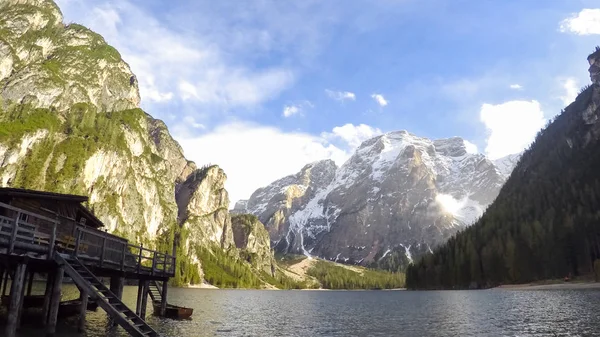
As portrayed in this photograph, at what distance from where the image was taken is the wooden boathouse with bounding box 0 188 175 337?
26.2m

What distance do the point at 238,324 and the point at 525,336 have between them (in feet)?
110

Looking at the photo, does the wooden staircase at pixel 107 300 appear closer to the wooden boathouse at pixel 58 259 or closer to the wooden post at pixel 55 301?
the wooden boathouse at pixel 58 259

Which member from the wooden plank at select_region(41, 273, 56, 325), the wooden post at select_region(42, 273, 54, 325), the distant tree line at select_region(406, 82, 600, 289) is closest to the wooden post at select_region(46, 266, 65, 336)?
the wooden plank at select_region(41, 273, 56, 325)

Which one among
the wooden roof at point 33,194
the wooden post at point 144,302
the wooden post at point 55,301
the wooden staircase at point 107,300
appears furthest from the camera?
the wooden post at point 144,302

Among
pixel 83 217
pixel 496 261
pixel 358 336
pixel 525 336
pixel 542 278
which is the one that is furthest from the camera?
pixel 496 261

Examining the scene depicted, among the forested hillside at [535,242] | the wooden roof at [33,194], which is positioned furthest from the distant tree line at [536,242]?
the wooden roof at [33,194]

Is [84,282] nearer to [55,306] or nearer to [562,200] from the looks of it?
[55,306]

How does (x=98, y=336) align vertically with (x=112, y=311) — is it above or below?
below

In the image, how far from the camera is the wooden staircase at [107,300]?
84.8 ft

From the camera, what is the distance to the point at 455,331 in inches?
1754

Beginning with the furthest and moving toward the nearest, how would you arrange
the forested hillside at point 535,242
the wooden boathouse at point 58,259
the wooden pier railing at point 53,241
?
the forested hillside at point 535,242
the wooden boathouse at point 58,259
the wooden pier railing at point 53,241

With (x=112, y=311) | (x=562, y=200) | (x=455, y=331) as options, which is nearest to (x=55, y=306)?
(x=112, y=311)

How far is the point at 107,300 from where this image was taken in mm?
27938

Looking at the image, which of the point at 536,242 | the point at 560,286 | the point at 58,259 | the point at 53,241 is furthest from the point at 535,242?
the point at 53,241
